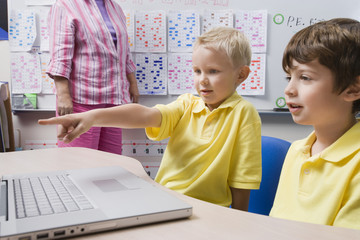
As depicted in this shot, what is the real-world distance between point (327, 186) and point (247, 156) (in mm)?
298

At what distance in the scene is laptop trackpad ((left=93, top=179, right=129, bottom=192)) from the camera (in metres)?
0.63

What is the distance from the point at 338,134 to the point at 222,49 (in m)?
0.44

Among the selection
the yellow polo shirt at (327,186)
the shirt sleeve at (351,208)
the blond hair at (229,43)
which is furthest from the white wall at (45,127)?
the shirt sleeve at (351,208)

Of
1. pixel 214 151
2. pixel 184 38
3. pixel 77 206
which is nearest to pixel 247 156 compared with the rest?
pixel 214 151

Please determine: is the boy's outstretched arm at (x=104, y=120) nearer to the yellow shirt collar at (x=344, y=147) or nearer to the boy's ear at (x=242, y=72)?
the boy's ear at (x=242, y=72)

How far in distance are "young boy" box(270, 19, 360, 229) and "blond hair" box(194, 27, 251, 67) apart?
0.26m

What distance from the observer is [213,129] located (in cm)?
102

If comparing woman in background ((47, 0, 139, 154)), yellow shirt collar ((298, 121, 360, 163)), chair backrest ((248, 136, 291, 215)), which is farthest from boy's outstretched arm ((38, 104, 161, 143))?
woman in background ((47, 0, 139, 154))

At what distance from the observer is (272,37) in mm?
2305

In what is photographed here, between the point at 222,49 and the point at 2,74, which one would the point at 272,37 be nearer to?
the point at 222,49

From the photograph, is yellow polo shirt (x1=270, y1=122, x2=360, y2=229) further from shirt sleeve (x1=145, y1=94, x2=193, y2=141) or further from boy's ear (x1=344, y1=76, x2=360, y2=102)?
shirt sleeve (x1=145, y1=94, x2=193, y2=141)

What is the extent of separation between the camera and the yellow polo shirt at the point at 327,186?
657 millimetres

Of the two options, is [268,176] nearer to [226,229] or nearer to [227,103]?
[227,103]

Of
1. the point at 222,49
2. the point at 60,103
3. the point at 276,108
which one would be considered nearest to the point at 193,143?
the point at 222,49
